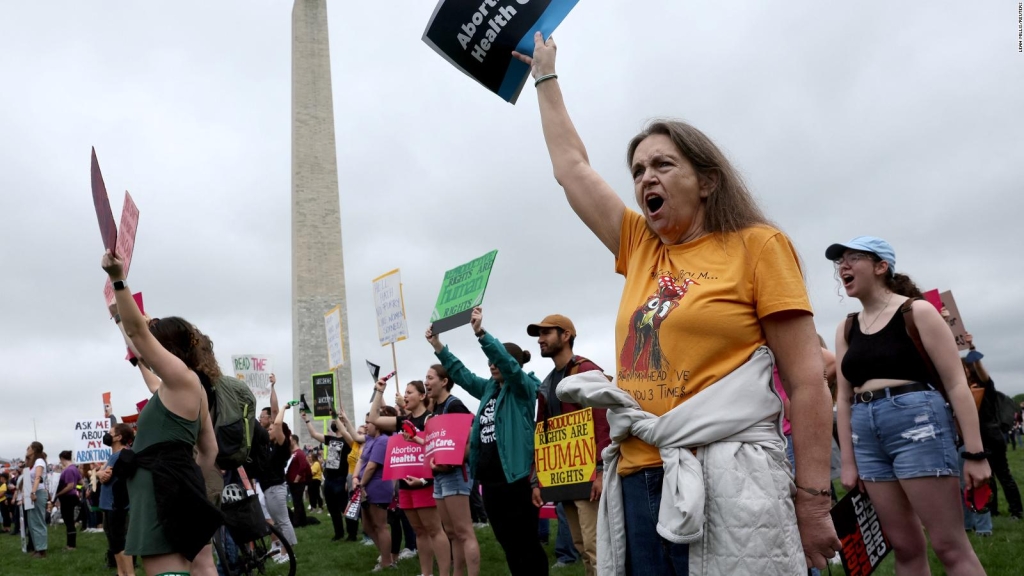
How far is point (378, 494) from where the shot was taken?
9.59 meters

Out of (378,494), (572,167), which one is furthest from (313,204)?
(572,167)

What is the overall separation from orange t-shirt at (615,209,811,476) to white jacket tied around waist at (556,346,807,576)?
0.18 feet

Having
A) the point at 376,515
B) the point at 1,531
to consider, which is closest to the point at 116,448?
the point at 376,515

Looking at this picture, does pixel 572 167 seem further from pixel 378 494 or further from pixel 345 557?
pixel 345 557

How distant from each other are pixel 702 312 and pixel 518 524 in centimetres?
414

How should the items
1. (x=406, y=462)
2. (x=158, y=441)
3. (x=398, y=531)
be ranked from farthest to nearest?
(x=398, y=531)
(x=406, y=462)
(x=158, y=441)

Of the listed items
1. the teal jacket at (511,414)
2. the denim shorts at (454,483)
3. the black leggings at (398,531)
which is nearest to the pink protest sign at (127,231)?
the teal jacket at (511,414)

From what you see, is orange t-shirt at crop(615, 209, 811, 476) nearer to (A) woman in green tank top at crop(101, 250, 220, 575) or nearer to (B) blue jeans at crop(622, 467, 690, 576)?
(B) blue jeans at crop(622, 467, 690, 576)

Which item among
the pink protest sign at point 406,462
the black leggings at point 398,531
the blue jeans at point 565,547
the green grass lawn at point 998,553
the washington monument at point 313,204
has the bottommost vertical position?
the green grass lawn at point 998,553

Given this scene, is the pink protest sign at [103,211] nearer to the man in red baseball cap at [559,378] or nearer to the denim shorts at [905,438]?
the man in red baseball cap at [559,378]

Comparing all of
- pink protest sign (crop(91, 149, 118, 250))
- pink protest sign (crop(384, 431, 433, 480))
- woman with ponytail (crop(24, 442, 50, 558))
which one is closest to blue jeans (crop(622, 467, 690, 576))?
pink protest sign (crop(91, 149, 118, 250))

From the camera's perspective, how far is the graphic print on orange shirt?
2.26 metres

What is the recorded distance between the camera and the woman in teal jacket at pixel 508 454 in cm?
595

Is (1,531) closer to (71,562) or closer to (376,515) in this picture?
(71,562)
